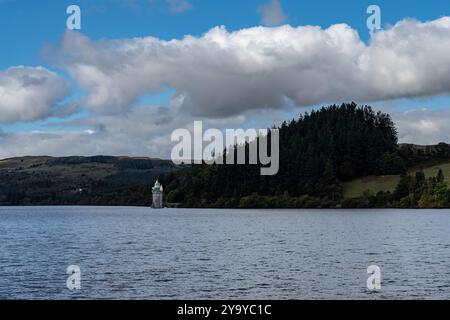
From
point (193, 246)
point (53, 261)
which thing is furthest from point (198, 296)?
point (193, 246)

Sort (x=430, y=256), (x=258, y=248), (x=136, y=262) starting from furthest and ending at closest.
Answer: (x=258, y=248) < (x=430, y=256) < (x=136, y=262)

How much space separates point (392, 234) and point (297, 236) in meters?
18.2

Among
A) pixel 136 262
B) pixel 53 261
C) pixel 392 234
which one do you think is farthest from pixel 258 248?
pixel 392 234

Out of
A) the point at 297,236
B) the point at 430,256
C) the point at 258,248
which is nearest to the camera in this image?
the point at 430,256

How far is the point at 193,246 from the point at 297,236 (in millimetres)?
26955

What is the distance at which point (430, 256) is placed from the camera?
80.4m

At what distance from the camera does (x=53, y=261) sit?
75812 mm

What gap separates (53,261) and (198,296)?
30.5 m
